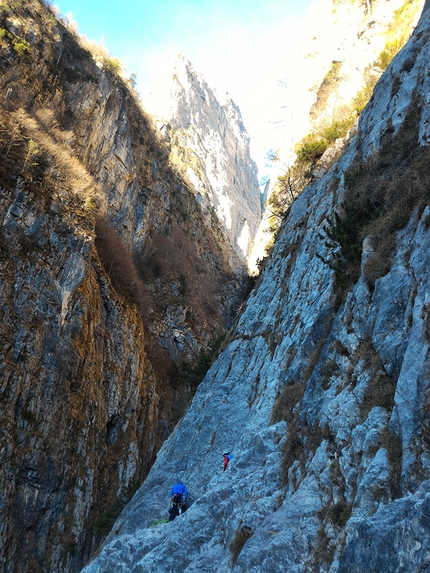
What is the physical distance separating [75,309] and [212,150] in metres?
67.9

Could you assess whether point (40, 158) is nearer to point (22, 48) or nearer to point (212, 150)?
point (22, 48)

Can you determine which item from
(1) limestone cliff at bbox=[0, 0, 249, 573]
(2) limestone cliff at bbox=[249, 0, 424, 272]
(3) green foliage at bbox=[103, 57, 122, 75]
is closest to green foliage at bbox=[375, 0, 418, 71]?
(2) limestone cliff at bbox=[249, 0, 424, 272]

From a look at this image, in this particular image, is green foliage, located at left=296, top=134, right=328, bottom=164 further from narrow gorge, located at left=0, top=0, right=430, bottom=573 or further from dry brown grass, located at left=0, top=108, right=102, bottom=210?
dry brown grass, located at left=0, top=108, right=102, bottom=210

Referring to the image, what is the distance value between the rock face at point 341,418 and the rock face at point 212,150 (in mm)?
44411

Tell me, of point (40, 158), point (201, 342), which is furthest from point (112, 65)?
point (201, 342)

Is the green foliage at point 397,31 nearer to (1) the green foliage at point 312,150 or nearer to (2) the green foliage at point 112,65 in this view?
(1) the green foliage at point 312,150

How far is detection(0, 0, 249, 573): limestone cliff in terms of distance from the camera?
16.8 metres

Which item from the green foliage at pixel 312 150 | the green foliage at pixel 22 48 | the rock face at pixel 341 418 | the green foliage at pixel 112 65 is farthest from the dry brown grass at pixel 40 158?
the rock face at pixel 341 418

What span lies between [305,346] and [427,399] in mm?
5223

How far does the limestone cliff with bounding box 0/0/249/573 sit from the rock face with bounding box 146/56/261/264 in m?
25.0

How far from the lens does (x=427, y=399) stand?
5.28 meters

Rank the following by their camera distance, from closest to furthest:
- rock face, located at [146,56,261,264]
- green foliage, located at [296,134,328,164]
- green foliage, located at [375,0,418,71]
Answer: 1. green foliage, located at [375,0,418,71]
2. green foliage, located at [296,134,328,164]
3. rock face, located at [146,56,261,264]

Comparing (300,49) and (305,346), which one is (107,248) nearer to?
(305,346)

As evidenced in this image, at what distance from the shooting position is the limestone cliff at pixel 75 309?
16.8 meters
